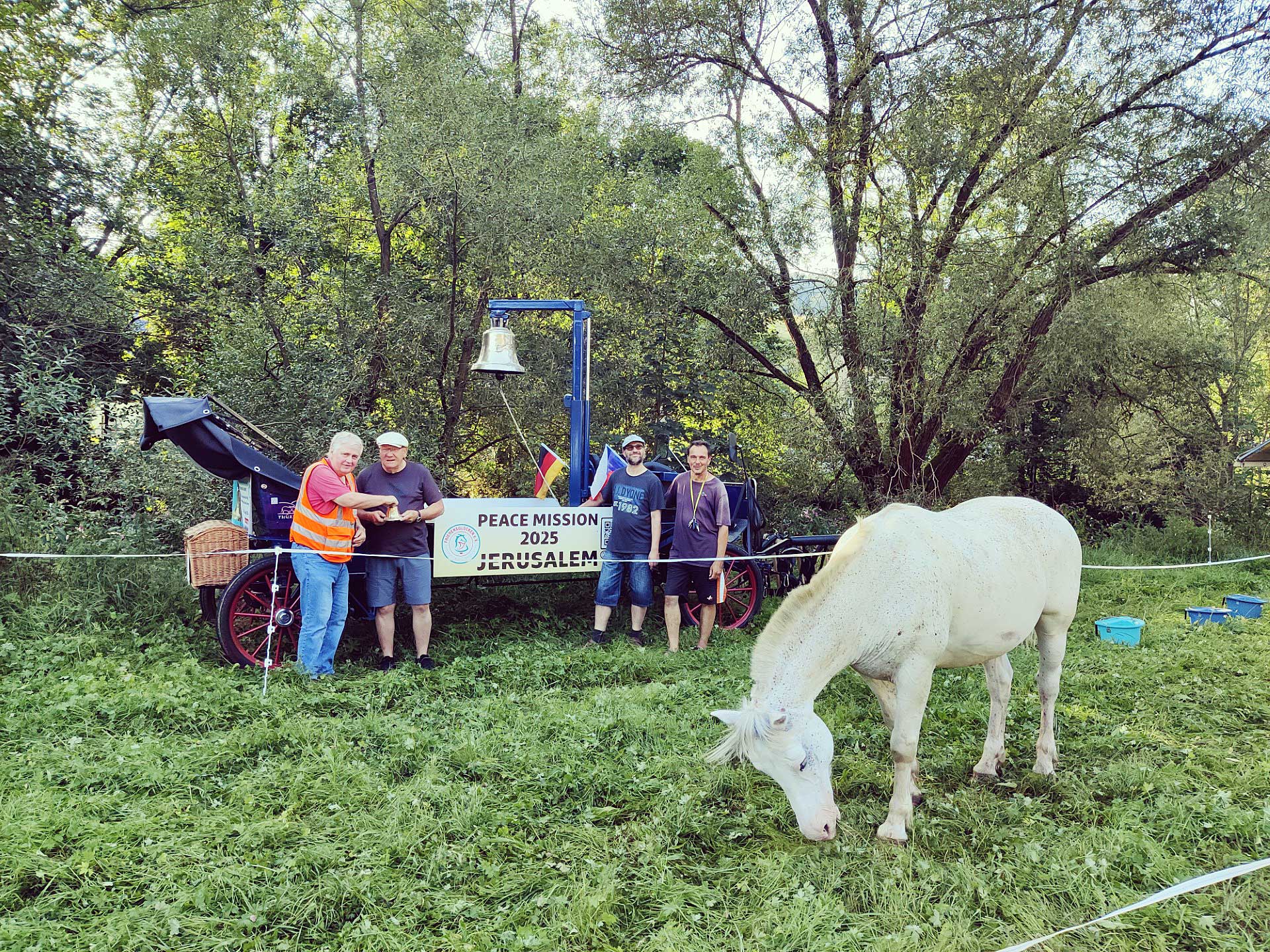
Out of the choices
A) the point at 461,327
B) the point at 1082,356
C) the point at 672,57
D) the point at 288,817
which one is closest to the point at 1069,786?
the point at 288,817

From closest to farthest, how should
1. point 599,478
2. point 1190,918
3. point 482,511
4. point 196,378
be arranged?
point 1190,918, point 482,511, point 599,478, point 196,378

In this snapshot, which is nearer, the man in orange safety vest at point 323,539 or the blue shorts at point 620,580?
the man in orange safety vest at point 323,539

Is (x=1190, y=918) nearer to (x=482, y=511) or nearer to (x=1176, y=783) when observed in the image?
(x=1176, y=783)

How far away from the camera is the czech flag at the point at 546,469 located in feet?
23.1

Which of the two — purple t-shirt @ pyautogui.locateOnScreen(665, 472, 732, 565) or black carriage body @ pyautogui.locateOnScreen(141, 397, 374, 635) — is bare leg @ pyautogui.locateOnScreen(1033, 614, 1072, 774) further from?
black carriage body @ pyautogui.locateOnScreen(141, 397, 374, 635)

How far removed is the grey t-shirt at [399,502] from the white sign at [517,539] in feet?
0.64

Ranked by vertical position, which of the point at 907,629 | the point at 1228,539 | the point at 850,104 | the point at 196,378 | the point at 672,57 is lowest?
the point at 1228,539

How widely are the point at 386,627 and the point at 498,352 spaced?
2335 mm

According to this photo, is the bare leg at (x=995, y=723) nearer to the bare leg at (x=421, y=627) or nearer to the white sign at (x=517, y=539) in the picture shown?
the white sign at (x=517, y=539)

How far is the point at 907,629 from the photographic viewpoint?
131 inches

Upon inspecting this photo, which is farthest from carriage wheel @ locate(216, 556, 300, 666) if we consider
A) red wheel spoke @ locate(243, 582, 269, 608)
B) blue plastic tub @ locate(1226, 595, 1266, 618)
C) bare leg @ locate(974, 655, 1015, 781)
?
blue plastic tub @ locate(1226, 595, 1266, 618)

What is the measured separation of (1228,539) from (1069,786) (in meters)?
10.0

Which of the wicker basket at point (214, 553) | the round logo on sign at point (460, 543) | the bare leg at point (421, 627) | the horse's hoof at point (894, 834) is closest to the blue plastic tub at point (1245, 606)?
the horse's hoof at point (894, 834)

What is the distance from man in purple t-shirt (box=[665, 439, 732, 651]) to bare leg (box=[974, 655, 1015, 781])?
7.82 ft
